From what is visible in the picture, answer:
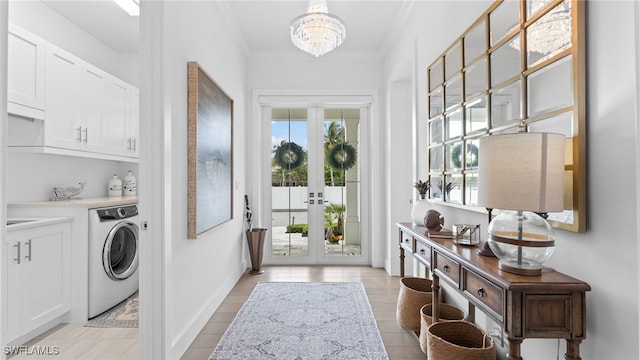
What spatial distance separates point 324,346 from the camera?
233 centimetres

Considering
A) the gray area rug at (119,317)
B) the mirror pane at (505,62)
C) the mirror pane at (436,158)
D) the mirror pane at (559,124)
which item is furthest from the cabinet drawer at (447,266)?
the gray area rug at (119,317)

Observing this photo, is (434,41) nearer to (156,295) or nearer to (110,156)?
(156,295)

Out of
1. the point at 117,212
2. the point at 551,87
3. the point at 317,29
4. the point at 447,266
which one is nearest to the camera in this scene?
the point at 551,87

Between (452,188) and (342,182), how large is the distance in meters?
2.51

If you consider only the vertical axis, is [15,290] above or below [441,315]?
above

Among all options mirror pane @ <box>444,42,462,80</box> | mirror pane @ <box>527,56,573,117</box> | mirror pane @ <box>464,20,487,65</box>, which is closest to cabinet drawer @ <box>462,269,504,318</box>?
mirror pane @ <box>527,56,573,117</box>

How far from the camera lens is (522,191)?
1.17m

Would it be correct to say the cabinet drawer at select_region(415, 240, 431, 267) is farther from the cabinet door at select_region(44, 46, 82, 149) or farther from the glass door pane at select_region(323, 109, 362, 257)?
the cabinet door at select_region(44, 46, 82, 149)

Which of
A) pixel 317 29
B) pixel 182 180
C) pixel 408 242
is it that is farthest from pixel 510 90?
pixel 182 180

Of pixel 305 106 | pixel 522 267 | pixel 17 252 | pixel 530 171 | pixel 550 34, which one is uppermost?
pixel 305 106

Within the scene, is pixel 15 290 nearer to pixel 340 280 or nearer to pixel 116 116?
pixel 116 116

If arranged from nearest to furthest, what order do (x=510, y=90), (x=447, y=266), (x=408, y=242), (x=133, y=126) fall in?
(x=510, y=90), (x=447, y=266), (x=408, y=242), (x=133, y=126)

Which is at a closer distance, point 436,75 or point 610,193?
point 610,193

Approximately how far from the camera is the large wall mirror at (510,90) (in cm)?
122
